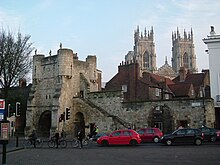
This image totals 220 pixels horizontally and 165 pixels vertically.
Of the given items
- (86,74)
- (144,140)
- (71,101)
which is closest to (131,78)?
(86,74)

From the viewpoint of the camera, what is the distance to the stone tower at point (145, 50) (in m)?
136

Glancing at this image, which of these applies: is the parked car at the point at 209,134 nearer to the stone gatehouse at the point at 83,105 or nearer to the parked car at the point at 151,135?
the parked car at the point at 151,135

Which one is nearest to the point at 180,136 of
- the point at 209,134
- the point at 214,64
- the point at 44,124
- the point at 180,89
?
the point at 209,134

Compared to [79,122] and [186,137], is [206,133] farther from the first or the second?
[79,122]

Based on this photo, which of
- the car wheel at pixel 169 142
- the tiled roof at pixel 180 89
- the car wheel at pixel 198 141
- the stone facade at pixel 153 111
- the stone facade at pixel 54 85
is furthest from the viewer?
the tiled roof at pixel 180 89

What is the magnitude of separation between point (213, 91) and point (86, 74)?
18.7 metres

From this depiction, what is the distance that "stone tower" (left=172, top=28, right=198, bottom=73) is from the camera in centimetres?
13925

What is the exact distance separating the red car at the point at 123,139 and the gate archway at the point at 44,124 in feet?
63.8

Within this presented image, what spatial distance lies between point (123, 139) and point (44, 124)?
21.9 metres

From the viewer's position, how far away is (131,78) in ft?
154

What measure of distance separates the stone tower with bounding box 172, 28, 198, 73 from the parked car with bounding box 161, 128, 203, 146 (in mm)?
115094

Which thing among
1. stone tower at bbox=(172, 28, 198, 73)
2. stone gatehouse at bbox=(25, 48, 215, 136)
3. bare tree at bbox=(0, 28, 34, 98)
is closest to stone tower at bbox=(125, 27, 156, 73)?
stone tower at bbox=(172, 28, 198, 73)

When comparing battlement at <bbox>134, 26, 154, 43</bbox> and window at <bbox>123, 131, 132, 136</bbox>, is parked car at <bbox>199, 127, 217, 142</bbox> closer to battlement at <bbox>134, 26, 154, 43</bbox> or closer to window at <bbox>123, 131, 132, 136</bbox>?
window at <bbox>123, 131, 132, 136</bbox>

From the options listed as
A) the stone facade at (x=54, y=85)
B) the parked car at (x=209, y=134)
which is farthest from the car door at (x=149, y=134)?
the stone facade at (x=54, y=85)
